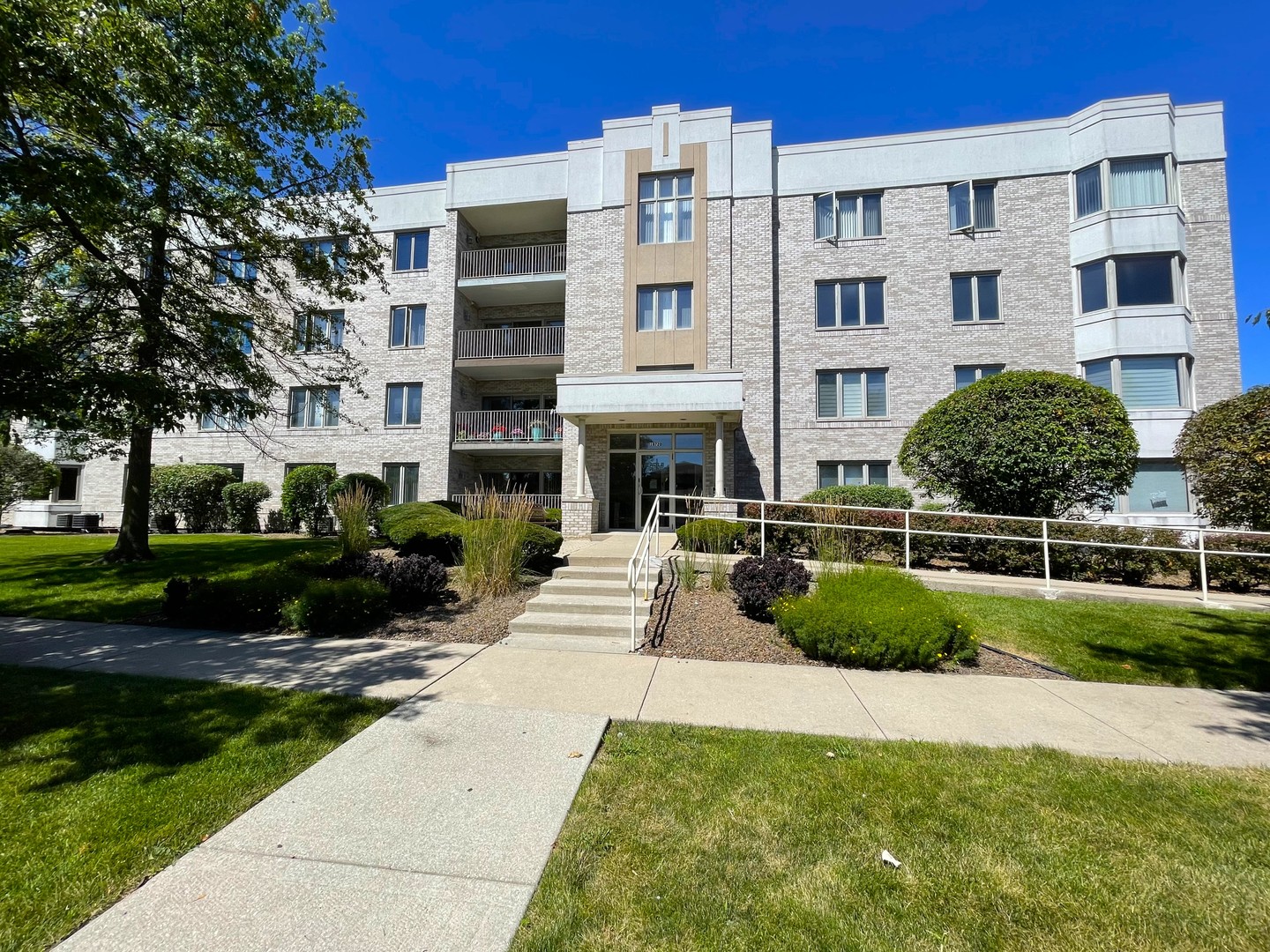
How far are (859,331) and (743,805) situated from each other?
1747cm

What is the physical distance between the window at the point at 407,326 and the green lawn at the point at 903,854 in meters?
20.3

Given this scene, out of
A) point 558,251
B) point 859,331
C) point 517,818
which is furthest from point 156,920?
point 558,251

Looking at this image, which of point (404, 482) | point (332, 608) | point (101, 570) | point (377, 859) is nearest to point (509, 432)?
point (404, 482)

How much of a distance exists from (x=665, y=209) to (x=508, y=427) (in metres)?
9.26

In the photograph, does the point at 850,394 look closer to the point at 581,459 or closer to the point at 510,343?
the point at 581,459

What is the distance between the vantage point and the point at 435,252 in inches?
817

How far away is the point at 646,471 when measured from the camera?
17312 mm

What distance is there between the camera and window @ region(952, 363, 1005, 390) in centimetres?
1692

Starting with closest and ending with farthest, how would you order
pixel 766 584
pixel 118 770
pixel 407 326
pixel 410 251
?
pixel 118 770 < pixel 766 584 < pixel 407 326 < pixel 410 251

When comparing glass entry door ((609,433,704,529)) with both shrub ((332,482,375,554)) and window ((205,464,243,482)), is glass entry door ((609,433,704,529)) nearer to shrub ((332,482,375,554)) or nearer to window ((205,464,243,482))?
shrub ((332,482,375,554))

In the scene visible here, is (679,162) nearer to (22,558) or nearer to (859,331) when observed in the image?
(859,331)

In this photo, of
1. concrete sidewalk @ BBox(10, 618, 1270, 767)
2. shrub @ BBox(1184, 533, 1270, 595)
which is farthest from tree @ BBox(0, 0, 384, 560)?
shrub @ BBox(1184, 533, 1270, 595)

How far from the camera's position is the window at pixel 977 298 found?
17359 millimetres

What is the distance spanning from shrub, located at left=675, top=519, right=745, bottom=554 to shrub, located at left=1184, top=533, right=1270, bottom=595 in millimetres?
7885
